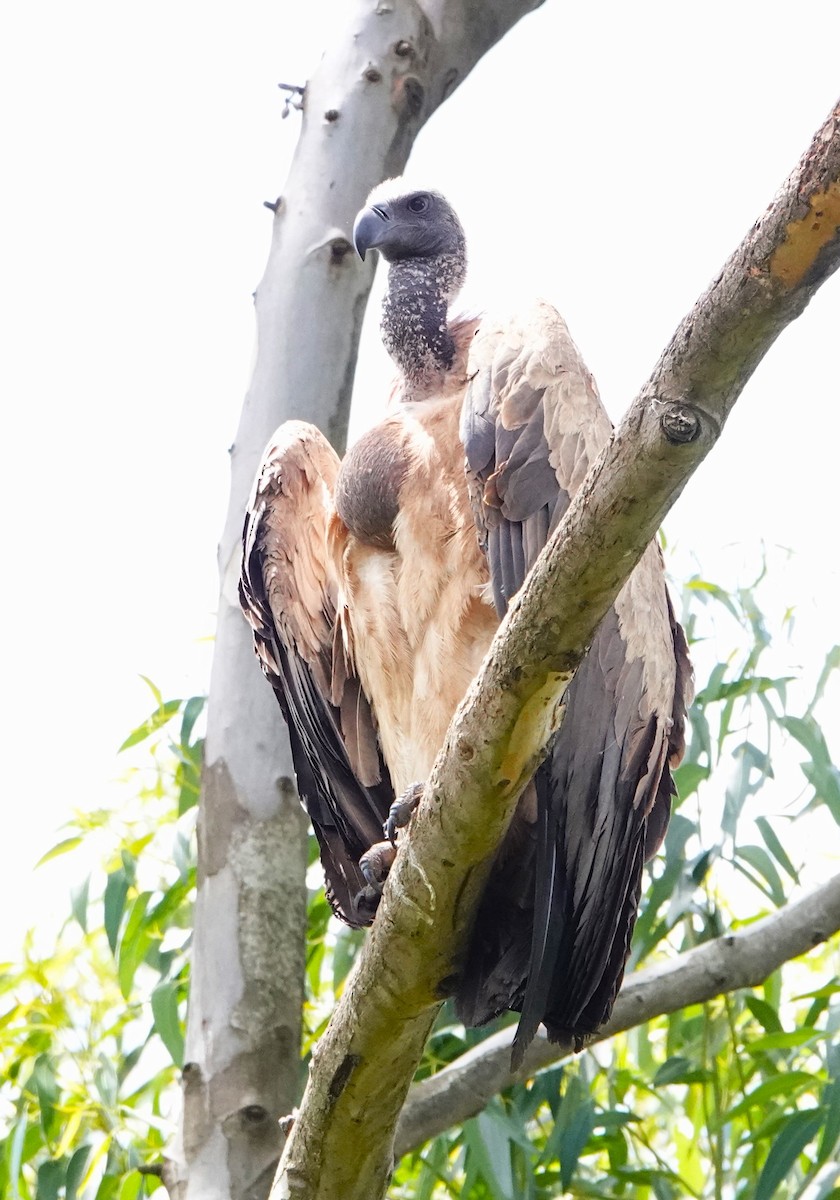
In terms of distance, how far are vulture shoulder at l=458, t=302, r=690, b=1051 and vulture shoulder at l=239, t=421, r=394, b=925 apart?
0.49m

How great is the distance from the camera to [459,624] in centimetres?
239

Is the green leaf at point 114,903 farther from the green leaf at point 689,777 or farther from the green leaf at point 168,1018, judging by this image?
the green leaf at point 689,777

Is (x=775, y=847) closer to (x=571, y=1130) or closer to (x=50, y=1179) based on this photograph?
(x=571, y=1130)

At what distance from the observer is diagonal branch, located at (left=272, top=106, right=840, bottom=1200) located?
1.27m

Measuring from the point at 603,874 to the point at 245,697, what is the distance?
3.78 ft

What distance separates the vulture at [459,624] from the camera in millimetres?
2078

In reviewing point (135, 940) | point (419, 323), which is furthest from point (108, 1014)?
point (419, 323)

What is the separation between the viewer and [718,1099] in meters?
3.04

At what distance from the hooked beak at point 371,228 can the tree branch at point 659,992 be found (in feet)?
5.12

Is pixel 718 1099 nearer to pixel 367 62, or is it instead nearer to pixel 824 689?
pixel 824 689

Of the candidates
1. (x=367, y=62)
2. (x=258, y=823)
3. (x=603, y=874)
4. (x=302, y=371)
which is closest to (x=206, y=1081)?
(x=258, y=823)

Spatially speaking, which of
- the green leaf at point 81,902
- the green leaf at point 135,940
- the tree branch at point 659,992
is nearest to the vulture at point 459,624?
the tree branch at point 659,992

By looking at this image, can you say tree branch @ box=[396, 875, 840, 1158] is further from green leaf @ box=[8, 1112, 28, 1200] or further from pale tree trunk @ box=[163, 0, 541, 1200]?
green leaf @ box=[8, 1112, 28, 1200]

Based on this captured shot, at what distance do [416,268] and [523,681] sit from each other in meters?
1.49
